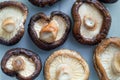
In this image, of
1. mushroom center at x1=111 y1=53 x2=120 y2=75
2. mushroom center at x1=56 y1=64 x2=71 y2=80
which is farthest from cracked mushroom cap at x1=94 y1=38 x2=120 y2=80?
mushroom center at x1=56 y1=64 x2=71 y2=80

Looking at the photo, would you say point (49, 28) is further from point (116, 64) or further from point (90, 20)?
point (116, 64)

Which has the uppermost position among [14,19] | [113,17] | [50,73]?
[14,19]

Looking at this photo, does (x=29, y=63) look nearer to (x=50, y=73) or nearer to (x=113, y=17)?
(x=50, y=73)

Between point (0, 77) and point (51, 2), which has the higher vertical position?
point (51, 2)

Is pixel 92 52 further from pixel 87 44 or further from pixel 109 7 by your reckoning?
pixel 109 7

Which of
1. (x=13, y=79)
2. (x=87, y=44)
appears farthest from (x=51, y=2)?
(x=13, y=79)

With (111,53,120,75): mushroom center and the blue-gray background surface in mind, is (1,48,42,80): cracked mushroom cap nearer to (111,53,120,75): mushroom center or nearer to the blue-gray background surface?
the blue-gray background surface

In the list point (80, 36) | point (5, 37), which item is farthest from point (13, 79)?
point (80, 36)
